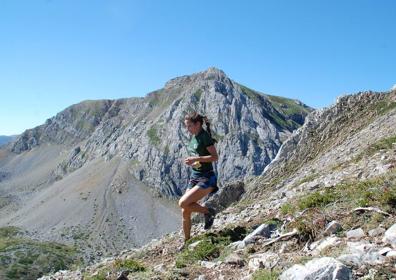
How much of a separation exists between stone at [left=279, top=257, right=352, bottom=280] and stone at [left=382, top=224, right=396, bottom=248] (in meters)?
1.42

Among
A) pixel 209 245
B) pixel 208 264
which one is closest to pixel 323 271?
pixel 208 264

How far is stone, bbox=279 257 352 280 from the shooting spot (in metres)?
6.53

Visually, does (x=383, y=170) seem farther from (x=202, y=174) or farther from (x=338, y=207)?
(x=202, y=174)

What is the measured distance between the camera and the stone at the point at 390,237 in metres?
7.58

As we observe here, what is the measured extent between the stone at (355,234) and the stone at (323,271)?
2040mm

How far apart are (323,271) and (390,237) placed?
1848 millimetres

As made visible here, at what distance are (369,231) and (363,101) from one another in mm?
30311

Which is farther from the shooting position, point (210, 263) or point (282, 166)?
point (282, 166)

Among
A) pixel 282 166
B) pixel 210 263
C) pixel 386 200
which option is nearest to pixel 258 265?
pixel 210 263

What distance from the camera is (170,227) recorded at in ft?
552

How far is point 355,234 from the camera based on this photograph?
Answer: 28.8 feet

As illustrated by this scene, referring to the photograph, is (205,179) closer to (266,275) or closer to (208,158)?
(208,158)

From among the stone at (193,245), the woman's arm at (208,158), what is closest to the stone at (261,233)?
the stone at (193,245)

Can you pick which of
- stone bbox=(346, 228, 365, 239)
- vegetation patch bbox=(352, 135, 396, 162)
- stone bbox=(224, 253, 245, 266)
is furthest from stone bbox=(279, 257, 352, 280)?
vegetation patch bbox=(352, 135, 396, 162)
